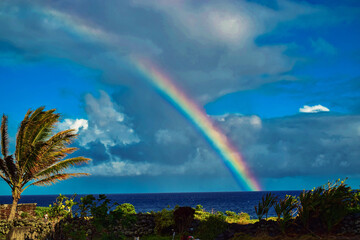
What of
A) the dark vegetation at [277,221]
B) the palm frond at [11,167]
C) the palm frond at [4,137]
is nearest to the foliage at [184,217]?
the dark vegetation at [277,221]

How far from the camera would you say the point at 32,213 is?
1152 inches

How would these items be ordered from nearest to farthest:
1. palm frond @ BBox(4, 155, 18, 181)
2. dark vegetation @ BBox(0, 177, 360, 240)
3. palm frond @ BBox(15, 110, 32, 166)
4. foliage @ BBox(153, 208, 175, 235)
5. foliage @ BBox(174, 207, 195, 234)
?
dark vegetation @ BBox(0, 177, 360, 240) → foliage @ BBox(174, 207, 195, 234) → foliage @ BBox(153, 208, 175, 235) → palm frond @ BBox(4, 155, 18, 181) → palm frond @ BBox(15, 110, 32, 166)

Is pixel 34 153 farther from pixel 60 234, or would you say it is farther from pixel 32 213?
pixel 32 213

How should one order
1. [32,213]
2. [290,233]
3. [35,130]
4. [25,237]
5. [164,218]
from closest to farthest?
[25,237]
[290,233]
[164,218]
[35,130]
[32,213]

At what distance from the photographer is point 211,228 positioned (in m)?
19.6

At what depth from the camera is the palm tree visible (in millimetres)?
22203

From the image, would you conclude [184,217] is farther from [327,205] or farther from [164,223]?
[327,205]

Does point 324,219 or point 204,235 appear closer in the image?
point 324,219

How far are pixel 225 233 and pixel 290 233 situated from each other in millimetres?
3069

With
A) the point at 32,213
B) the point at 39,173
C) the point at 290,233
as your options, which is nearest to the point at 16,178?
the point at 39,173

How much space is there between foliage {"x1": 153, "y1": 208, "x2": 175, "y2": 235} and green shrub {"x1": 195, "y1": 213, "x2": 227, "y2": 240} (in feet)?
6.04

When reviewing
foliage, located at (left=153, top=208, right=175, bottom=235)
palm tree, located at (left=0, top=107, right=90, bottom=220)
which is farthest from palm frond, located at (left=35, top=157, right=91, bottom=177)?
foliage, located at (left=153, top=208, right=175, bottom=235)

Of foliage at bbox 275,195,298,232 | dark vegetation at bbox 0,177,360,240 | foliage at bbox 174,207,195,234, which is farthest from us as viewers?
foliage at bbox 174,207,195,234

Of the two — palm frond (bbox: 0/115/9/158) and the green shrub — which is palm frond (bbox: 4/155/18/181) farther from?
the green shrub
